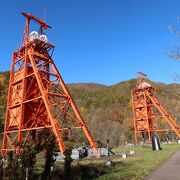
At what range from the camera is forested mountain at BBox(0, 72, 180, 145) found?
2135 inches

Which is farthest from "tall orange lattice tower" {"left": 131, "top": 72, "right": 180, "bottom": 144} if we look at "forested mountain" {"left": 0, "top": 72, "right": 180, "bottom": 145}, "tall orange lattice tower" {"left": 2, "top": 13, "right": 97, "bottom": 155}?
"tall orange lattice tower" {"left": 2, "top": 13, "right": 97, "bottom": 155}

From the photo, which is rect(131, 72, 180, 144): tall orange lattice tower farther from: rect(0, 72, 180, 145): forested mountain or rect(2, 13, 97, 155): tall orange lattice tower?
rect(2, 13, 97, 155): tall orange lattice tower

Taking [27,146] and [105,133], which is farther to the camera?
[105,133]

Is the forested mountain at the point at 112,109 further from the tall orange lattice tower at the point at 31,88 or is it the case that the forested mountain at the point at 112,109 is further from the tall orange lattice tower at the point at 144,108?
the tall orange lattice tower at the point at 31,88

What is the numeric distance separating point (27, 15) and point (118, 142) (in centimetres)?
4022

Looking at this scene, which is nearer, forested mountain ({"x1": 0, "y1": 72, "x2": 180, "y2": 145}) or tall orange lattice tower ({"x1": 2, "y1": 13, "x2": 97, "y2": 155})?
tall orange lattice tower ({"x1": 2, "y1": 13, "x2": 97, "y2": 155})

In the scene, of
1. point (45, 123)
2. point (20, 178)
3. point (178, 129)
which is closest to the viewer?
point (20, 178)

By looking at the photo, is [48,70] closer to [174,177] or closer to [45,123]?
[45,123]

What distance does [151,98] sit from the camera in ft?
157

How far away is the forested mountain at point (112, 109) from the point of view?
54.2 m

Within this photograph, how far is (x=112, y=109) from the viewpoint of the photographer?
98.7m

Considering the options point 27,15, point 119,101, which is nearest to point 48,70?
point 27,15

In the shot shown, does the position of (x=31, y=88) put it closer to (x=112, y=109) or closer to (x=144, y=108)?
(x=144, y=108)

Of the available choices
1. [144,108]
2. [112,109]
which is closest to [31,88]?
[144,108]
